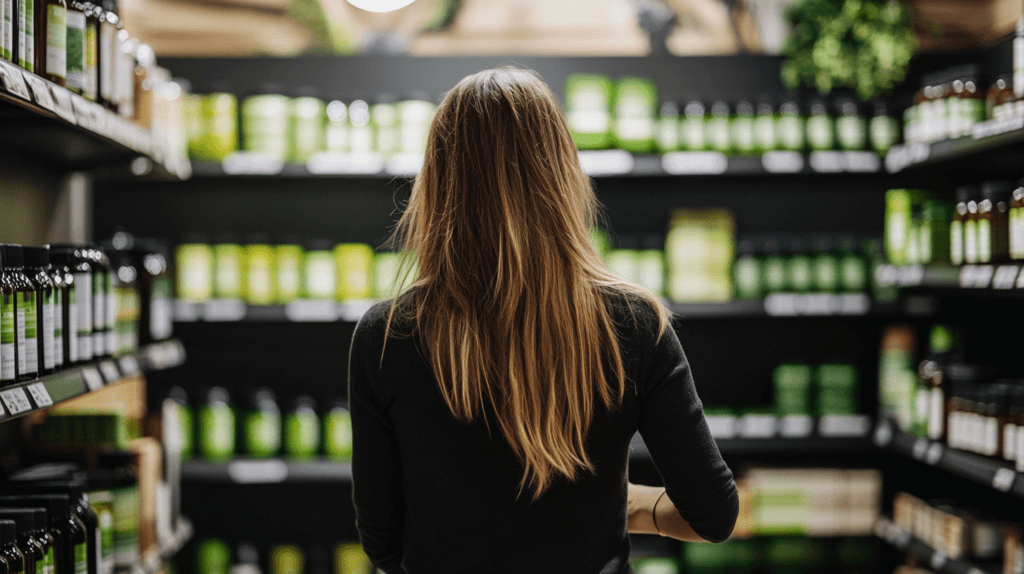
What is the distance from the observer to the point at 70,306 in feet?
4.70

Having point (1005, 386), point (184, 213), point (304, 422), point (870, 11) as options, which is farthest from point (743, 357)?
point (184, 213)

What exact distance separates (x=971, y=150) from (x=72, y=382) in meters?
2.63

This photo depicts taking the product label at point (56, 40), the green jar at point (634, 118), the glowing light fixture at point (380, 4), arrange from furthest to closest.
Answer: the glowing light fixture at point (380, 4) → the green jar at point (634, 118) → the product label at point (56, 40)

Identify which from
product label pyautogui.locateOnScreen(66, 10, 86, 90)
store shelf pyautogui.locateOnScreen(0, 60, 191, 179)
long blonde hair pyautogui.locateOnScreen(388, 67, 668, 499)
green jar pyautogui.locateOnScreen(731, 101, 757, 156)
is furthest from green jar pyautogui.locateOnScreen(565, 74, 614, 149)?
long blonde hair pyautogui.locateOnScreen(388, 67, 668, 499)

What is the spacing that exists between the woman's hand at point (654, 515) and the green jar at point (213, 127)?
2238 mm

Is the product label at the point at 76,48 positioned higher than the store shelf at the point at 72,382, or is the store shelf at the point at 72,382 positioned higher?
the product label at the point at 76,48

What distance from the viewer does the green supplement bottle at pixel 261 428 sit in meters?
2.76

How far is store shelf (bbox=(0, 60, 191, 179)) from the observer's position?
1209mm

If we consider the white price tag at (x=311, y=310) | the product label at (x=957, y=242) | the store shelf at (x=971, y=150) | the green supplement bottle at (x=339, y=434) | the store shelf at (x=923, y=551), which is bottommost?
the store shelf at (x=923, y=551)

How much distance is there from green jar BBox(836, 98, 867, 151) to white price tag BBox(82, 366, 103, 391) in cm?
273

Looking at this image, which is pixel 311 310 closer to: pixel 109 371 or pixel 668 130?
pixel 109 371

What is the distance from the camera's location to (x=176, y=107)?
101 inches

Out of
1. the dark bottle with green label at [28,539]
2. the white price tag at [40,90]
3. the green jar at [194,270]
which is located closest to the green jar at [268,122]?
the green jar at [194,270]

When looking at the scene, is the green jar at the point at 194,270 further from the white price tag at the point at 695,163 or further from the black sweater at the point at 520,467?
the black sweater at the point at 520,467
